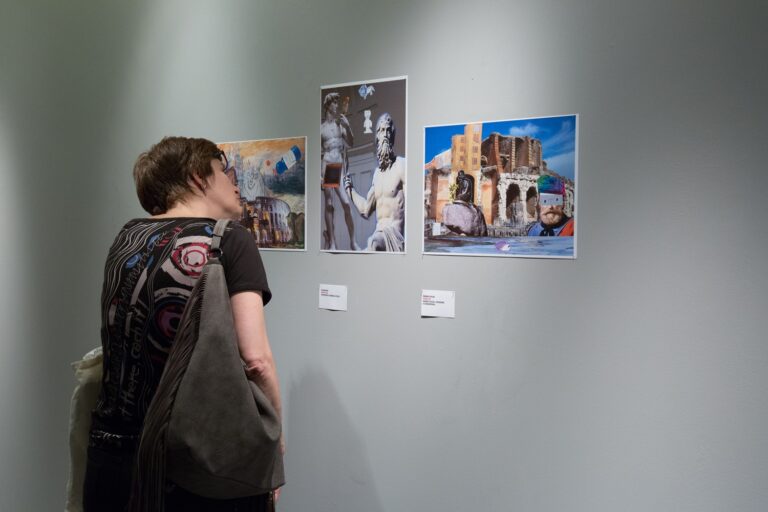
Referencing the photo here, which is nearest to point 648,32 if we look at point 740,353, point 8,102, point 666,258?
point 666,258

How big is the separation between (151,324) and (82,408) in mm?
431

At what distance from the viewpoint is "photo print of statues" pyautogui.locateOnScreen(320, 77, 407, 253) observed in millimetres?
1787

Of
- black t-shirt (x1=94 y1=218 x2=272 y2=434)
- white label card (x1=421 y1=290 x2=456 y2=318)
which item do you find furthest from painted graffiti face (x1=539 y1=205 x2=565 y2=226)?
black t-shirt (x1=94 y1=218 x2=272 y2=434)

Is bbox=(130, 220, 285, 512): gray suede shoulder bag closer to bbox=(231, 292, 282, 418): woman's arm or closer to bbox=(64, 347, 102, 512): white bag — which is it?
bbox=(231, 292, 282, 418): woman's arm

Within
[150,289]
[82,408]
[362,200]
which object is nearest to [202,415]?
[150,289]

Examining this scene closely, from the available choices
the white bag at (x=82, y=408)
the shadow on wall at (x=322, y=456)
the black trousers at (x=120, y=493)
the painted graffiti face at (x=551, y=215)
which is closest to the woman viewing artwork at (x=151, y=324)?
the black trousers at (x=120, y=493)

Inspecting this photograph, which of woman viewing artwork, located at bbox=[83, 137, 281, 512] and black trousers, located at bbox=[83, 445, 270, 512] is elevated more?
woman viewing artwork, located at bbox=[83, 137, 281, 512]

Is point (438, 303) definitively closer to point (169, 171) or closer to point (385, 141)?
point (385, 141)

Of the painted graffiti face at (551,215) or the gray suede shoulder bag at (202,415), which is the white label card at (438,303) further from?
the gray suede shoulder bag at (202,415)

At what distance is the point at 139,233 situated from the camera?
52.7 inches

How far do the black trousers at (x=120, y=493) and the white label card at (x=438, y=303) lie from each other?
26.7 inches

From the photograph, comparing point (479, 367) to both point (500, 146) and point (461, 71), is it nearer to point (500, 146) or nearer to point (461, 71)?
point (500, 146)

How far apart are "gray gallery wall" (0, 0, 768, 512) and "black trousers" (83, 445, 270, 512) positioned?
0.60 metres

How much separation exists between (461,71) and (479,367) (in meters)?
0.84
